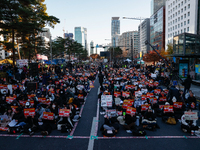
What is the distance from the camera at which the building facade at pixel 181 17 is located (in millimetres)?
56438

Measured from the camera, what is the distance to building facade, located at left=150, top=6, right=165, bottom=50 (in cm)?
8771

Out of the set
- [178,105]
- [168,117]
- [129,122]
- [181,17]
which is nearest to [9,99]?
[129,122]

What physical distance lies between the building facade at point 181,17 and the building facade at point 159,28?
886cm

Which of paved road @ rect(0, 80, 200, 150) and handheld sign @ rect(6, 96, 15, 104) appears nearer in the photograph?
paved road @ rect(0, 80, 200, 150)

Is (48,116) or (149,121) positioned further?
(48,116)

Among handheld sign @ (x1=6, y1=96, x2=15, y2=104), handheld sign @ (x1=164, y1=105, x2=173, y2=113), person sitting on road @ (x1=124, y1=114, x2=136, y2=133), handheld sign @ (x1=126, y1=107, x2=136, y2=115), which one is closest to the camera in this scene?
person sitting on road @ (x1=124, y1=114, x2=136, y2=133)

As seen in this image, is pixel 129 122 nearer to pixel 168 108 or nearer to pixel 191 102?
pixel 168 108

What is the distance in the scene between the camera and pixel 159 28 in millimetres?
91938

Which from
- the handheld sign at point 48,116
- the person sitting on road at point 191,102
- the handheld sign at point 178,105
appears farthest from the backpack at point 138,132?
the person sitting on road at point 191,102

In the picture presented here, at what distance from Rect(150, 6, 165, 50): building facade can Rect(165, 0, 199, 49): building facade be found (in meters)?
8.86

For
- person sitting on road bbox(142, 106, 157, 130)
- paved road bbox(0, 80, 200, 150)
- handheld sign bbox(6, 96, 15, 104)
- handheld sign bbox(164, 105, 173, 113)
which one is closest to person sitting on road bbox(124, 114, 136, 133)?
paved road bbox(0, 80, 200, 150)

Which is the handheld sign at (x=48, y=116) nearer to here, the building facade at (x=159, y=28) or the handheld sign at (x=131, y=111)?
the handheld sign at (x=131, y=111)

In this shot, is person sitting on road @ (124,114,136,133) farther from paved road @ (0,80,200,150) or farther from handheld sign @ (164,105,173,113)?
handheld sign @ (164,105,173,113)

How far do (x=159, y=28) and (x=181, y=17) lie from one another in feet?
86.8
